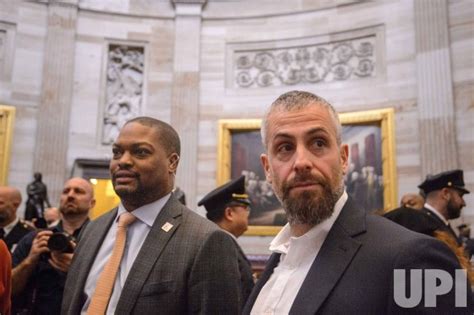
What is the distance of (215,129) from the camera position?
490 inches

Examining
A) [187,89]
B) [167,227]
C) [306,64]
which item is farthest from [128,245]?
[306,64]

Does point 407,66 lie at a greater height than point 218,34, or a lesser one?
lesser

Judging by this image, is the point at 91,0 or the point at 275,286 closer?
the point at 275,286

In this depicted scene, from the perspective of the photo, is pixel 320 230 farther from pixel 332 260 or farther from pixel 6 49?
pixel 6 49

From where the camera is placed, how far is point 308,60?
12.3m

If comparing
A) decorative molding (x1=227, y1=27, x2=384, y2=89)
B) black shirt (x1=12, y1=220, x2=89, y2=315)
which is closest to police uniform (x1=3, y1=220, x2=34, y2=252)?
black shirt (x1=12, y1=220, x2=89, y2=315)

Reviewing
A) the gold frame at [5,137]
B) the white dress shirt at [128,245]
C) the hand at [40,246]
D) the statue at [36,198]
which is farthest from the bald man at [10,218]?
the gold frame at [5,137]

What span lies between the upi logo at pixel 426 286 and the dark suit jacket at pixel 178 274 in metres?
1.29

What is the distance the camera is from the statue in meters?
10.3

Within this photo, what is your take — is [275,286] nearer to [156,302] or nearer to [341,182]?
[341,182]

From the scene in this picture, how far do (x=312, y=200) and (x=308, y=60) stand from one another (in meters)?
11.1

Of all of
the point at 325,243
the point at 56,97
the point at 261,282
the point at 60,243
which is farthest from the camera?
the point at 56,97

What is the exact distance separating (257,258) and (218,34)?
649cm

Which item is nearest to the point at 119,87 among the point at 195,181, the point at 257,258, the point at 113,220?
the point at 195,181
